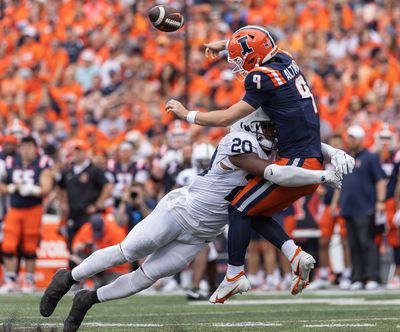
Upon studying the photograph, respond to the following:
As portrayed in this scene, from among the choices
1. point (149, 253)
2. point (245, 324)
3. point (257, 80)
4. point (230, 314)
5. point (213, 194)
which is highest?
point (257, 80)

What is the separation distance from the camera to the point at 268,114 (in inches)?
276

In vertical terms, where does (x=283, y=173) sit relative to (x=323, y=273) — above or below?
above

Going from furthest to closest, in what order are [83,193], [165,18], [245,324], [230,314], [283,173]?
[83,193]
[230,314]
[245,324]
[165,18]
[283,173]

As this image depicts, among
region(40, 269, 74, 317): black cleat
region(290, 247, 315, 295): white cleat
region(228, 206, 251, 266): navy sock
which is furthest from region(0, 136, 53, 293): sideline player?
region(290, 247, 315, 295): white cleat

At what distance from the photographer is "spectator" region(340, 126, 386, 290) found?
43.7 feet

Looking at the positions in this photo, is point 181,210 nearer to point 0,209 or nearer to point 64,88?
point 0,209

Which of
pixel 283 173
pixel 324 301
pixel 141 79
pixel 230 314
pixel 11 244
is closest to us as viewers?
pixel 283 173

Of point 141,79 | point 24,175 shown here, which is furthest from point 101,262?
point 141,79

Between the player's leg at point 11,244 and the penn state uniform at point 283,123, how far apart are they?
653cm

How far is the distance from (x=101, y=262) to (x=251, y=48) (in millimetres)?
1556

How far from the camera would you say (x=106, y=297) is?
7094 millimetres

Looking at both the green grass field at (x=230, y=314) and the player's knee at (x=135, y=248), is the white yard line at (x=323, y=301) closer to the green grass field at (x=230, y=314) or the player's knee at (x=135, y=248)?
the green grass field at (x=230, y=314)

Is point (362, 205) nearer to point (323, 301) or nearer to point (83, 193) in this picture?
point (323, 301)

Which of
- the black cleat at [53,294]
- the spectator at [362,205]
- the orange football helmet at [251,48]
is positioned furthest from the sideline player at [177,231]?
the spectator at [362,205]
